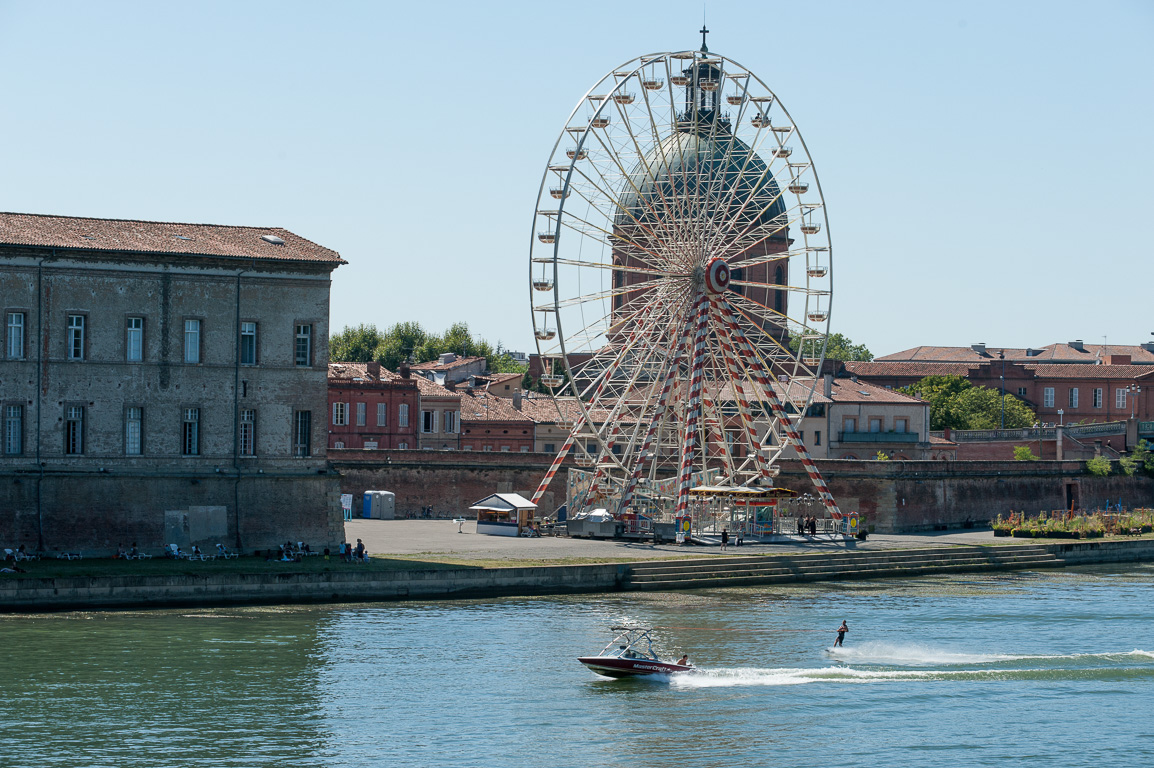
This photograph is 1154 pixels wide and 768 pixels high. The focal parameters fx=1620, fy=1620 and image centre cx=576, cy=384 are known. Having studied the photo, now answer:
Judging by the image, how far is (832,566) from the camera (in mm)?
67938

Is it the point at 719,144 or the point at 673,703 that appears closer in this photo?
the point at 673,703

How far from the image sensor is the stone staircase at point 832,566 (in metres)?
62.1

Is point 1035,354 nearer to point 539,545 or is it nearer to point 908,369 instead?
point 908,369

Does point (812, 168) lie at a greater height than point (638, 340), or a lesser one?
greater

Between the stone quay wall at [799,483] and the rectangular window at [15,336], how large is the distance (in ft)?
90.5

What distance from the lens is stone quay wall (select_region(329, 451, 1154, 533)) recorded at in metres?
84.9

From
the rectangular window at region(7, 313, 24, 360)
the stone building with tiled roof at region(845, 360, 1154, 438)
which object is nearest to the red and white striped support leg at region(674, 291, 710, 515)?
the rectangular window at region(7, 313, 24, 360)

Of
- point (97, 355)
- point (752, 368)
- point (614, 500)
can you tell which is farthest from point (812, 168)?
point (97, 355)

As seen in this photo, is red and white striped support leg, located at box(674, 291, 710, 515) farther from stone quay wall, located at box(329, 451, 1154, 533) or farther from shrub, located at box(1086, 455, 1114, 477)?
shrub, located at box(1086, 455, 1114, 477)

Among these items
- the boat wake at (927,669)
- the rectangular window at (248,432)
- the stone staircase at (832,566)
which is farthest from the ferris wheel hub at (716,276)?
the boat wake at (927,669)

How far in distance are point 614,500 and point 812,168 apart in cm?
1894

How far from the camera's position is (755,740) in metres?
36.4

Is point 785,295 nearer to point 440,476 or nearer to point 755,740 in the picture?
point 440,476

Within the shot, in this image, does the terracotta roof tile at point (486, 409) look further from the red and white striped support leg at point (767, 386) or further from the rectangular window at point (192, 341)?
the rectangular window at point (192, 341)
